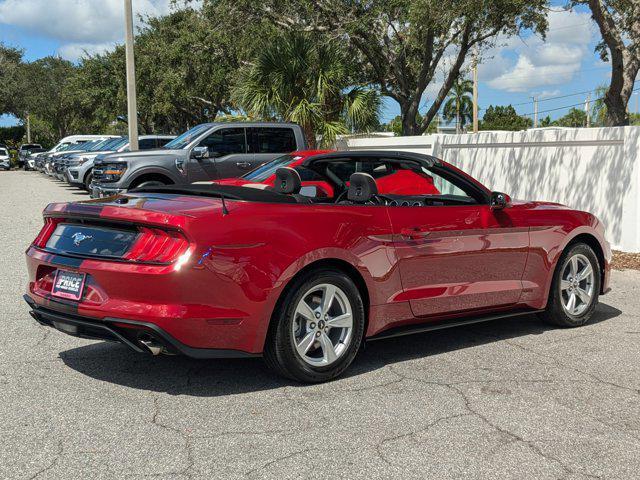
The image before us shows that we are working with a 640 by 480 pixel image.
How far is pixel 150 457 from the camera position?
375 cm

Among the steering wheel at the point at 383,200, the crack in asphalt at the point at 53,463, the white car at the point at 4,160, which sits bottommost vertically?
the white car at the point at 4,160

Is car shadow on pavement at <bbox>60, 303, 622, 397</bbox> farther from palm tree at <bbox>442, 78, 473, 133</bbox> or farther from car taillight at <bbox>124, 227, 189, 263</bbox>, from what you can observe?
palm tree at <bbox>442, 78, 473, 133</bbox>

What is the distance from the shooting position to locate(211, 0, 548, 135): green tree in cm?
1757

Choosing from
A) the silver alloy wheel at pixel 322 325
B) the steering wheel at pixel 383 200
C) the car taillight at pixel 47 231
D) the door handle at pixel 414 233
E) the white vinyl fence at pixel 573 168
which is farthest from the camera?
the white vinyl fence at pixel 573 168

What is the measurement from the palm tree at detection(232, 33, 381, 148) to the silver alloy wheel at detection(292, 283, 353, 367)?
14.7 meters

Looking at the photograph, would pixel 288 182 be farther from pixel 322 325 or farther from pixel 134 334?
pixel 134 334

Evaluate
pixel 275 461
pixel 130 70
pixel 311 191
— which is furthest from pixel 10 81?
pixel 275 461

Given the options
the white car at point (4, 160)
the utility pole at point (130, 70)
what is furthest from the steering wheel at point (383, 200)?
the white car at point (4, 160)

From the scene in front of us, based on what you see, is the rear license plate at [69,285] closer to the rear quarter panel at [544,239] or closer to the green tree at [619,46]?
the rear quarter panel at [544,239]

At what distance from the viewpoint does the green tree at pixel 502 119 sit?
349ft

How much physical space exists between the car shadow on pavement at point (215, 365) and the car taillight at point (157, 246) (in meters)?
0.92

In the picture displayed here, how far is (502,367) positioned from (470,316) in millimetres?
578

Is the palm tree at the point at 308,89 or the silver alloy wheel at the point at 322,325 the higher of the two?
the palm tree at the point at 308,89

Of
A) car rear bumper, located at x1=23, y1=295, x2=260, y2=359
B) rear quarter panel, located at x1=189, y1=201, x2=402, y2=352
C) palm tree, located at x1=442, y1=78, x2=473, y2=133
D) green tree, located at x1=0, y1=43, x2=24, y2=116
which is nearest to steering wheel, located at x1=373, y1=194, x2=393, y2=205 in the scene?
rear quarter panel, located at x1=189, y1=201, x2=402, y2=352
